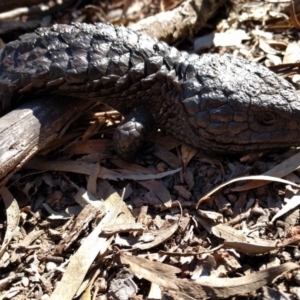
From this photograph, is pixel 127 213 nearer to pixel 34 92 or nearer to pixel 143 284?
pixel 143 284

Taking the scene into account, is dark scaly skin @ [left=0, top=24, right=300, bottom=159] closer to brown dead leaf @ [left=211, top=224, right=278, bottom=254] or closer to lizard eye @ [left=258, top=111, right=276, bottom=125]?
lizard eye @ [left=258, top=111, right=276, bottom=125]

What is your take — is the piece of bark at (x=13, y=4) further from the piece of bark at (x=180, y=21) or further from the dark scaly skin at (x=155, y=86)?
the dark scaly skin at (x=155, y=86)

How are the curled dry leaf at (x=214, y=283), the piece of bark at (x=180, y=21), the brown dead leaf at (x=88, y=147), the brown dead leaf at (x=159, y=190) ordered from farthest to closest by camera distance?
the piece of bark at (x=180, y=21) → the brown dead leaf at (x=88, y=147) → the brown dead leaf at (x=159, y=190) → the curled dry leaf at (x=214, y=283)

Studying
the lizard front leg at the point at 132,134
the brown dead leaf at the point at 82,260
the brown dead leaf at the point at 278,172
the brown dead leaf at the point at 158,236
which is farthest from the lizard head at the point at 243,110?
the brown dead leaf at the point at 82,260

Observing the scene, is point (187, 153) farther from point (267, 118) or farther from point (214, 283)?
point (214, 283)

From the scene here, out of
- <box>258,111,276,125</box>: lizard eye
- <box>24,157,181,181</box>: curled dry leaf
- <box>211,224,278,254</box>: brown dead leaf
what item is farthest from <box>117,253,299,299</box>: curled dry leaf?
<box>258,111,276,125</box>: lizard eye

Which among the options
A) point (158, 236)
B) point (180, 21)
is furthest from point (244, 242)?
point (180, 21)

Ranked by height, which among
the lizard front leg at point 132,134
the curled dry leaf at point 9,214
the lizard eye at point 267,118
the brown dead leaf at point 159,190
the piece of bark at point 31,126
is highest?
the piece of bark at point 31,126
